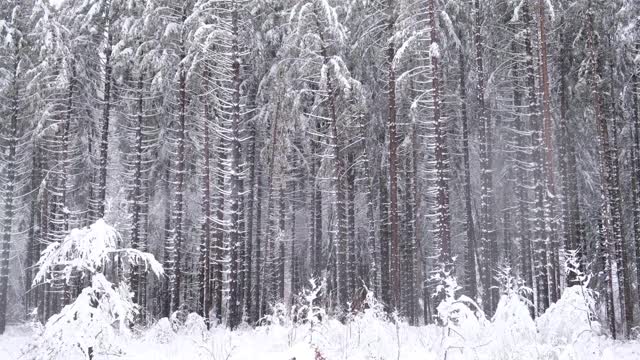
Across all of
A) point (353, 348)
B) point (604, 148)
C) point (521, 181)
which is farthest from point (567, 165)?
point (353, 348)

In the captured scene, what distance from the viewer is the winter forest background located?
70.1 ft

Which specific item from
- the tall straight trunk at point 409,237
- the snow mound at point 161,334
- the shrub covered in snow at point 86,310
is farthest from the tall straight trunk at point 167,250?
the shrub covered in snow at point 86,310

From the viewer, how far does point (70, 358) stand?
7801 millimetres

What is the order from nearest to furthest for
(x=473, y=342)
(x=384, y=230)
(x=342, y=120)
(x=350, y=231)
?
(x=473, y=342)
(x=342, y=120)
(x=350, y=231)
(x=384, y=230)

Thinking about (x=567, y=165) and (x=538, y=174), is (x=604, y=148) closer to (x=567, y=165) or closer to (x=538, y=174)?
(x=538, y=174)

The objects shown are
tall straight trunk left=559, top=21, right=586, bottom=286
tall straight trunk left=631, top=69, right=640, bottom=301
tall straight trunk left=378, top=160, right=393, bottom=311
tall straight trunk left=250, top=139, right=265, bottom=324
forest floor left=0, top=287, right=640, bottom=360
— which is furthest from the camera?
tall straight trunk left=250, top=139, right=265, bottom=324

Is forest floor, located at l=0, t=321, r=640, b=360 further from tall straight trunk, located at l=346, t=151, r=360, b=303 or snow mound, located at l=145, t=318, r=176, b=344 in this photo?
tall straight trunk, located at l=346, t=151, r=360, b=303

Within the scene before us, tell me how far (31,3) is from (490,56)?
22945 millimetres

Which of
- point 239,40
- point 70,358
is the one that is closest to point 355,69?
point 239,40

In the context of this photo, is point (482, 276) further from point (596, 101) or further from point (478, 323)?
point (478, 323)

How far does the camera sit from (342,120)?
2341 centimetres

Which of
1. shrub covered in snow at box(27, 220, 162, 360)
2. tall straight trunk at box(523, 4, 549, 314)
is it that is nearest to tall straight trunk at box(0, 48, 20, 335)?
shrub covered in snow at box(27, 220, 162, 360)

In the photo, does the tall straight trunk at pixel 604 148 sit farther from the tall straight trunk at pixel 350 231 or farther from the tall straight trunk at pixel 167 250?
the tall straight trunk at pixel 167 250

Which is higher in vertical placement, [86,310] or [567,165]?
[567,165]
